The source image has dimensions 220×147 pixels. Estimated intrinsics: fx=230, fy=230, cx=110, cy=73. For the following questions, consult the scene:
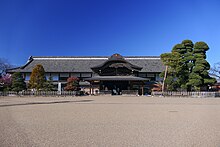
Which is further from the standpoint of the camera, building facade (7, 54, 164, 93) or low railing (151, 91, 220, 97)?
building facade (7, 54, 164, 93)

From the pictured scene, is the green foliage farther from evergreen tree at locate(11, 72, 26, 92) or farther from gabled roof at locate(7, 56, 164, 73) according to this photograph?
evergreen tree at locate(11, 72, 26, 92)

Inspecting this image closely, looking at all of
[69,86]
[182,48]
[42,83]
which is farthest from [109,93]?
[182,48]

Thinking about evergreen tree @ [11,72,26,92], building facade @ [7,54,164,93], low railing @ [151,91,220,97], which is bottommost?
low railing @ [151,91,220,97]

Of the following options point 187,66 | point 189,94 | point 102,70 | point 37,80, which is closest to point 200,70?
point 187,66

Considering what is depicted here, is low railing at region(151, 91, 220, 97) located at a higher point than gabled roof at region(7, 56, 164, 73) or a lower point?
lower

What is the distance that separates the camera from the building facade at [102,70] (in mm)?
33334

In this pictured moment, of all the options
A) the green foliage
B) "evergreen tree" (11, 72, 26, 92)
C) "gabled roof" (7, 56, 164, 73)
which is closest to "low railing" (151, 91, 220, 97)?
the green foliage

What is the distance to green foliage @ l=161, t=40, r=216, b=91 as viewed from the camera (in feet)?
94.8

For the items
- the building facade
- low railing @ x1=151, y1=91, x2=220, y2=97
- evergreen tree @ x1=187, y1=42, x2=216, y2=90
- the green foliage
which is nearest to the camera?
low railing @ x1=151, y1=91, x2=220, y2=97

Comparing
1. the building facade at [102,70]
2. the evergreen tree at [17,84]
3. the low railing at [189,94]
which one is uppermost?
the building facade at [102,70]

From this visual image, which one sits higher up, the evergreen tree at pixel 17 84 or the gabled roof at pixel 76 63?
the gabled roof at pixel 76 63

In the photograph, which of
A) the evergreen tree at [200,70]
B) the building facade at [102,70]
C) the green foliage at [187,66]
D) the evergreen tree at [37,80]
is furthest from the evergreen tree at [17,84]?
the evergreen tree at [200,70]

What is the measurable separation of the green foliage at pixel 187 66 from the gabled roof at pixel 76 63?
753cm

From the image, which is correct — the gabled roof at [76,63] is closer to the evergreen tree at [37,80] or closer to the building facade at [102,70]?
the building facade at [102,70]
